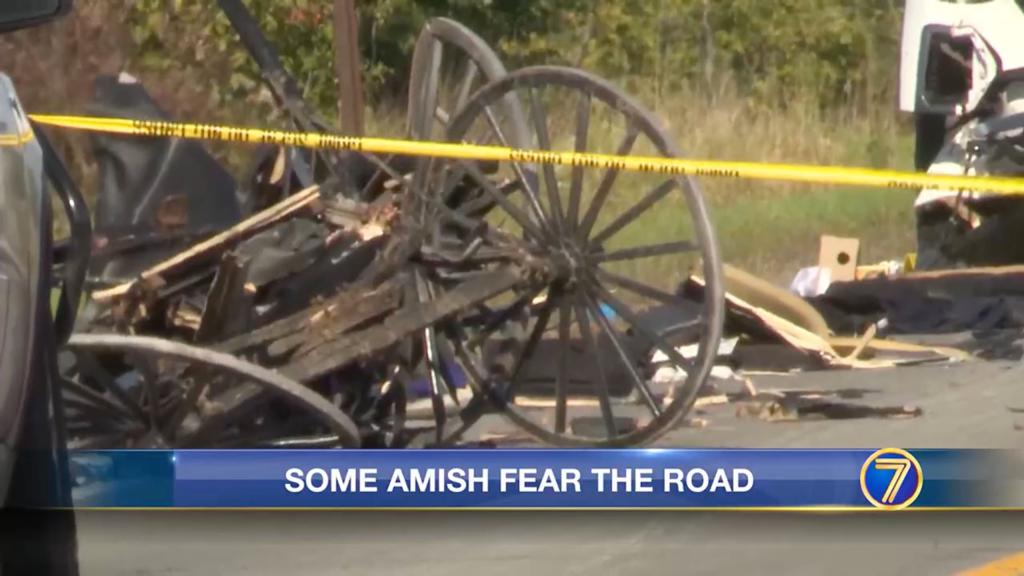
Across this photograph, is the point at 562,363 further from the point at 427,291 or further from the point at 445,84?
the point at 445,84

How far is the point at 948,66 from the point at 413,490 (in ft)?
4.57

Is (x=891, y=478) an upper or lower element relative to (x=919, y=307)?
lower

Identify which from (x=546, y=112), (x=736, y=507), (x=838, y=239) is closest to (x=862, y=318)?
(x=838, y=239)

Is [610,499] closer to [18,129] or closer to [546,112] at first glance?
[546,112]

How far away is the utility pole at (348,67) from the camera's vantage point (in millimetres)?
3869

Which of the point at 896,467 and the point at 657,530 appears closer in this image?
the point at 896,467

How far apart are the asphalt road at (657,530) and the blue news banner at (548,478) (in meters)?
0.04

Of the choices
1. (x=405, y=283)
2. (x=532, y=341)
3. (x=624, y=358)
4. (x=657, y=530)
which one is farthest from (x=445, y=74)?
(x=657, y=530)

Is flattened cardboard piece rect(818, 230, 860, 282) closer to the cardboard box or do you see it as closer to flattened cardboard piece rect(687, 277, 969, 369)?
the cardboard box

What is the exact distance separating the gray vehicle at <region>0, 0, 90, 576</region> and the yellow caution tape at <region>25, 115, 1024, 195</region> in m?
0.14

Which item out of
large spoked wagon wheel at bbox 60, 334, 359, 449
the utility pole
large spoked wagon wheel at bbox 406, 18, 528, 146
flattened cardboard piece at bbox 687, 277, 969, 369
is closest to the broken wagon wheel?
large spoked wagon wheel at bbox 406, 18, 528, 146

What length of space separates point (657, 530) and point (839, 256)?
69 centimetres

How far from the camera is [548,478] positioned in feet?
12.9

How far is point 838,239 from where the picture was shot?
12.7 ft
